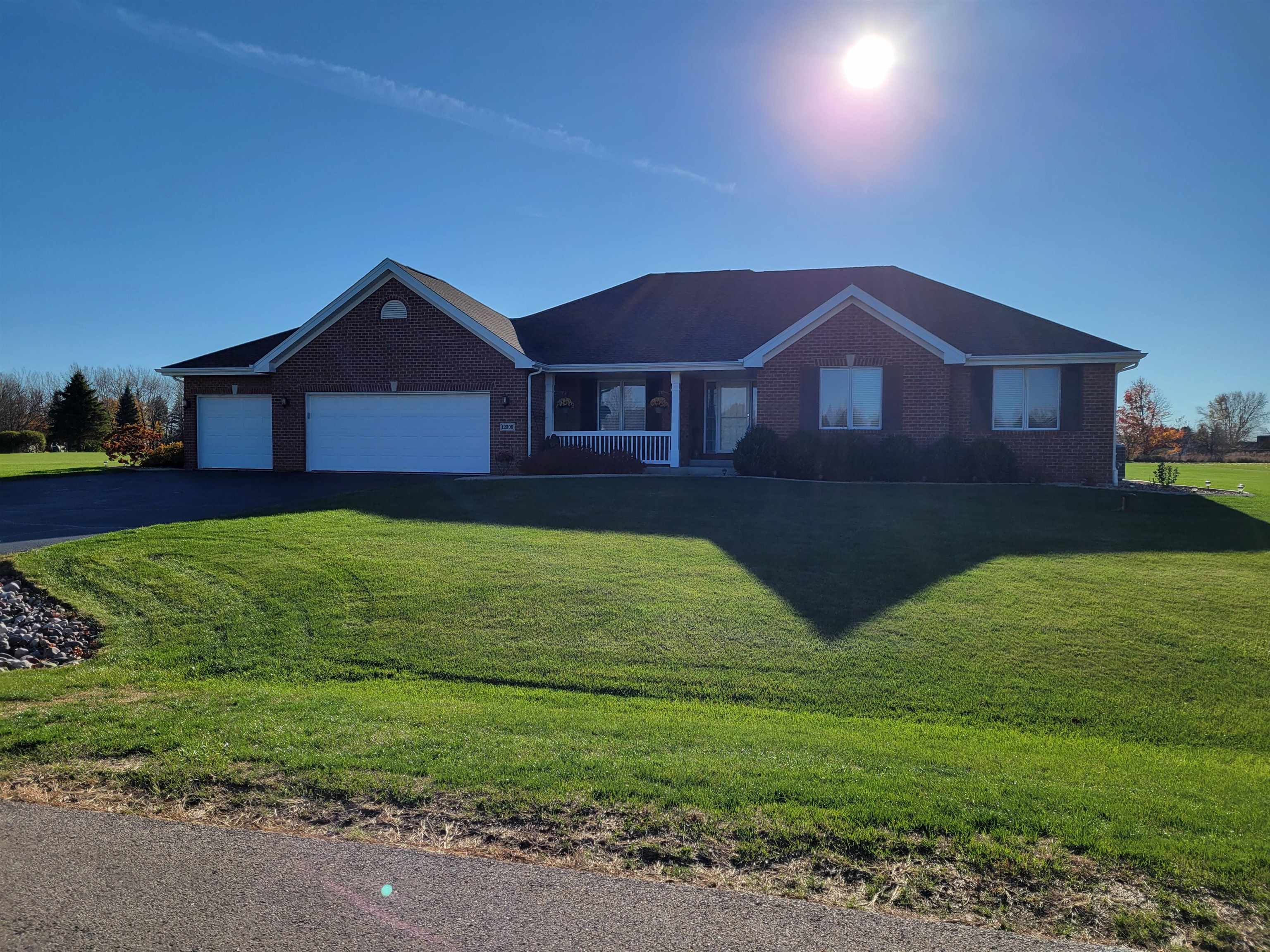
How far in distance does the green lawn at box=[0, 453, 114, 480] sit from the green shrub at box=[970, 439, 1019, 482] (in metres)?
23.6

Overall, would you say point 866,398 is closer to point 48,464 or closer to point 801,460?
point 801,460

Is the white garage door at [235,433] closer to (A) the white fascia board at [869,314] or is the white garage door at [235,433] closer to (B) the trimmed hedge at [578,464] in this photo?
(B) the trimmed hedge at [578,464]

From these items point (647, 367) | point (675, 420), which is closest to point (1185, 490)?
point (675, 420)

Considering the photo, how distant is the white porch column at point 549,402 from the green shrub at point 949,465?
9845 millimetres

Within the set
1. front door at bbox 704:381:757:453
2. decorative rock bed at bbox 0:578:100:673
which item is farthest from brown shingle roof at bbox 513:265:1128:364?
decorative rock bed at bbox 0:578:100:673

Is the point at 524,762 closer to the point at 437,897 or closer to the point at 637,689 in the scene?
the point at 437,897

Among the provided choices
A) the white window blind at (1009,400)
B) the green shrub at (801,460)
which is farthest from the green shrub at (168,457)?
the white window blind at (1009,400)

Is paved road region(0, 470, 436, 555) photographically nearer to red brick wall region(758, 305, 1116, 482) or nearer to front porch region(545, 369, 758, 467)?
front porch region(545, 369, 758, 467)

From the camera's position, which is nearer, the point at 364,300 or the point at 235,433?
the point at 364,300

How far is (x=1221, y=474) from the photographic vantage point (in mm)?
32656

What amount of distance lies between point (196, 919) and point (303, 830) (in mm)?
857

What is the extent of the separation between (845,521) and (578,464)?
28.9 ft

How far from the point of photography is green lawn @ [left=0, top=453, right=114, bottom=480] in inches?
958

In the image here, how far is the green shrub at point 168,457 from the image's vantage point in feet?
83.4
